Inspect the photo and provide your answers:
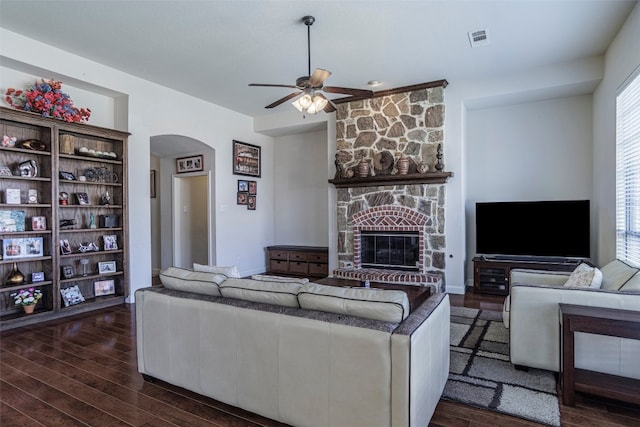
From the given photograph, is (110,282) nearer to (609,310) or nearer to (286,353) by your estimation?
(286,353)

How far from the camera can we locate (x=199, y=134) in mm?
5734

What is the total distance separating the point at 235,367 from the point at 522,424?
1.64 m

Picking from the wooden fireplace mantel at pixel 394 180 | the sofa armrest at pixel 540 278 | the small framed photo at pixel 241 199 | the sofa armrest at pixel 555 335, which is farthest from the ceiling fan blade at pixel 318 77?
the small framed photo at pixel 241 199

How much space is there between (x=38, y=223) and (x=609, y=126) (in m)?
6.49

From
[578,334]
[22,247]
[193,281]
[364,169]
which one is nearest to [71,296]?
[22,247]

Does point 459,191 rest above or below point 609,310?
above

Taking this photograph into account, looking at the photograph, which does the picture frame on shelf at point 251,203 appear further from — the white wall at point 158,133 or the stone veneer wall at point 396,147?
the stone veneer wall at point 396,147

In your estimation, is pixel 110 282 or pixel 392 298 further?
pixel 110 282

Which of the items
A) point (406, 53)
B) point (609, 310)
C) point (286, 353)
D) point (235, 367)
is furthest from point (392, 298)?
point (406, 53)

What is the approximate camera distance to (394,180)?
5.37 meters

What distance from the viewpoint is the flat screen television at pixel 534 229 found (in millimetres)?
4562

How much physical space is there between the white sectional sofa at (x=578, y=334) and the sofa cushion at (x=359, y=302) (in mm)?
1245

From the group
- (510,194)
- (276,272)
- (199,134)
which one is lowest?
(276,272)

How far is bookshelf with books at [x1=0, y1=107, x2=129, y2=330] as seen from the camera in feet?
12.2
